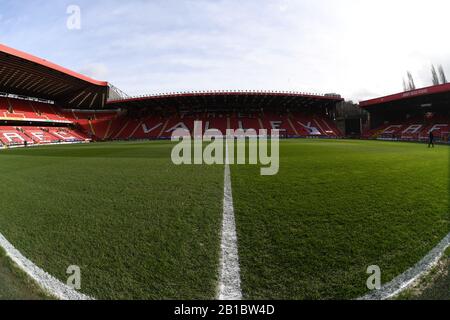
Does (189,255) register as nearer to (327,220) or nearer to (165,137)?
(327,220)

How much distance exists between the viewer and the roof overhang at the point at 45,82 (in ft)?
103

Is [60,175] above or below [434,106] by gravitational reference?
below

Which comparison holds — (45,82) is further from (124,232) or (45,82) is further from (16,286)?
(16,286)

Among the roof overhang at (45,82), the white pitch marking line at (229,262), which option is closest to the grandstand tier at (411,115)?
the white pitch marking line at (229,262)

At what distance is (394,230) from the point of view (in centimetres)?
384

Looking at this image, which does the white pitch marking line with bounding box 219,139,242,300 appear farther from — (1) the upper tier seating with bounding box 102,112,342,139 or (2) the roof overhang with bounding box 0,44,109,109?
(1) the upper tier seating with bounding box 102,112,342,139

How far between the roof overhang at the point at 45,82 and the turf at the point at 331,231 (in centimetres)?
3671

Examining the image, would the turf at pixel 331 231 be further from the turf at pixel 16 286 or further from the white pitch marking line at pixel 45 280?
the turf at pixel 16 286

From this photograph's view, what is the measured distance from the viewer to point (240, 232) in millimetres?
3980

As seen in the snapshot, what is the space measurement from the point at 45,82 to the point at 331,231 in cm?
5082

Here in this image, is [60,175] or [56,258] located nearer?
[56,258]

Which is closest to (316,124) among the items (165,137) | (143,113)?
(165,137)

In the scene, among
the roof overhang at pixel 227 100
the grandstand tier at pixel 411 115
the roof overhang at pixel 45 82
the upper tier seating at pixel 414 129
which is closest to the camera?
the roof overhang at pixel 45 82
